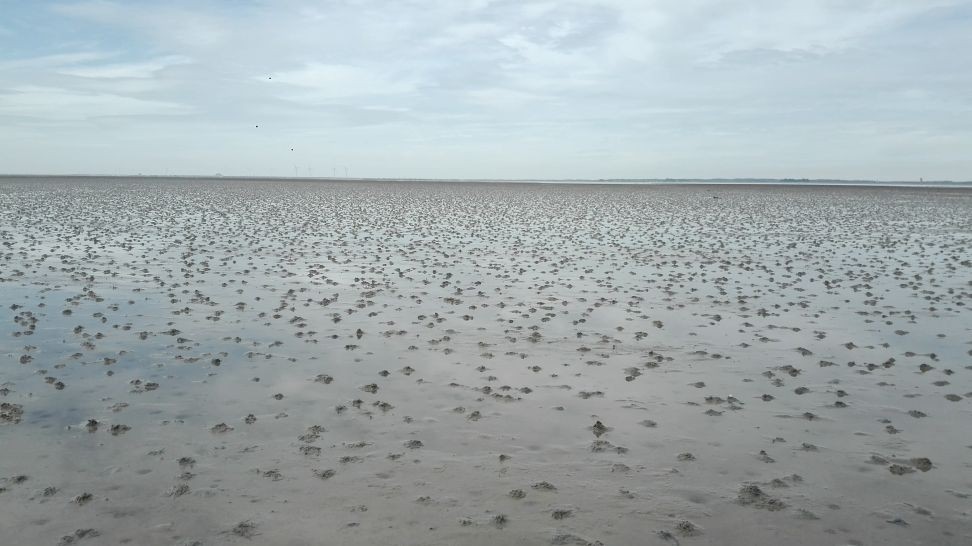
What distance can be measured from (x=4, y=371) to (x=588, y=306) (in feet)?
42.5

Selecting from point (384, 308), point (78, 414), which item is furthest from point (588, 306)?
point (78, 414)

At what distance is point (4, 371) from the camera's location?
1189cm

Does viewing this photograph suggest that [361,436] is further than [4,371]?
No

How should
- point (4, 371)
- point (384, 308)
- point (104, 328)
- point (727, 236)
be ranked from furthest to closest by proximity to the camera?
point (727, 236) < point (384, 308) < point (104, 328) < point (4, 371)

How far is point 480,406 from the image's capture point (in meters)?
10.7

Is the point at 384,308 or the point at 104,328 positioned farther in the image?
the point at 384,308

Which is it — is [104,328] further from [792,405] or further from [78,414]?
[792,405]

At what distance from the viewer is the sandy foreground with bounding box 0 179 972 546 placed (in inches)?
287

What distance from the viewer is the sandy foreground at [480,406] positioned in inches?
287

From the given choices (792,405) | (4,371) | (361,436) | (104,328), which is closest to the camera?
(361,436)

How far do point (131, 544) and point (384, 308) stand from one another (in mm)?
11530

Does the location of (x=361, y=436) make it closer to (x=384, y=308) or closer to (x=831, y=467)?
(x=831, y=467)

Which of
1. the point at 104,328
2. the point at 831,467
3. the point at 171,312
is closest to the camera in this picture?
the point at 831,467

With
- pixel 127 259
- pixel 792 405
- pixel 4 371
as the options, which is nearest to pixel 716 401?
pixel 792 405
